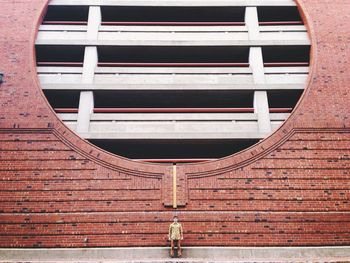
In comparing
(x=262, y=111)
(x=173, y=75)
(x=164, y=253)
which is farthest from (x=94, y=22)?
(x=164, y=253)

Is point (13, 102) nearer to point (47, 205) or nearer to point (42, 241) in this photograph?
point (47, 205)

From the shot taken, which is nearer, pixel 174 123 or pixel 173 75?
pixel 174 123

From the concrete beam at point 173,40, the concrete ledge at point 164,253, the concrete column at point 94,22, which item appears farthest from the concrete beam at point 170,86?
the concrete ledge at point 164,253

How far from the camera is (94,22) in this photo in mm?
16500

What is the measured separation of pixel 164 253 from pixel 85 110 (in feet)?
20.9

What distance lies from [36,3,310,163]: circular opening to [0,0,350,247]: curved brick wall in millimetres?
1023

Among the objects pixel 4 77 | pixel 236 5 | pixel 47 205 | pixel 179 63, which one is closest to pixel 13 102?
pixel 4 77

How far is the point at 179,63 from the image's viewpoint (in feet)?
54.4

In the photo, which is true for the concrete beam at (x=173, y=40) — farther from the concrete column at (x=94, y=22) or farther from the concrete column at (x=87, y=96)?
the concrete column at (x=87, y=96)

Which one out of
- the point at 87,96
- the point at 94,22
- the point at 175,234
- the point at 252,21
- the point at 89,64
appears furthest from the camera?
the point at 252,21

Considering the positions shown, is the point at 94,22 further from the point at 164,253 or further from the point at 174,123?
the point at 164,253

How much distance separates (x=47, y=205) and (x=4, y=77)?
18.4 ft

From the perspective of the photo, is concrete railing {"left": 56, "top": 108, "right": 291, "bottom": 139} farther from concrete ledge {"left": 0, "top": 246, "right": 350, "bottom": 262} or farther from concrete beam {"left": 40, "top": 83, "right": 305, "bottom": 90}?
concrete ledge {"left": 0, "top": 246, "right": 350, "bottom": 262}

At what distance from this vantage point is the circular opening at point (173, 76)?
14531mm
